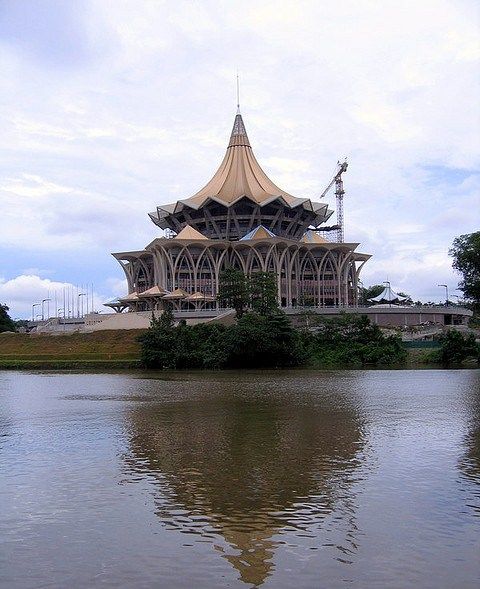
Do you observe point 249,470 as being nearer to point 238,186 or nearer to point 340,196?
point 238,186

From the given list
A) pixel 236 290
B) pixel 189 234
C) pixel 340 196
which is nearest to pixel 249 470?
pixel 236 290

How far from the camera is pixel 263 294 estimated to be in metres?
49.6

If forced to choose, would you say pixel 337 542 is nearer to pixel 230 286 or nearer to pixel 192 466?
pixel 192 466

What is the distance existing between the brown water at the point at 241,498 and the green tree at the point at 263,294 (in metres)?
29.7

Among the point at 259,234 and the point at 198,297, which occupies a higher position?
the point at 259,234

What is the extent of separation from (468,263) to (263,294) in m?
14.3

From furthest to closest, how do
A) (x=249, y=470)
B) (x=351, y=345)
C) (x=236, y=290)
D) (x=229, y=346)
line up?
1. (x=236, y=290)
2. (x=351, y=345)
3. (x=229, y=346)
4. (x=249, y=470)

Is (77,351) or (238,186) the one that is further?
(238,186)

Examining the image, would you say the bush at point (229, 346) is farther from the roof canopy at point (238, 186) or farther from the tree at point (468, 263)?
the roof canopy at point (238, 186)

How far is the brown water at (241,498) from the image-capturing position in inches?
250

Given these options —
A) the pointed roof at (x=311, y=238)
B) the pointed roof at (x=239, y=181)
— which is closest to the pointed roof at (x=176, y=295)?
the pointed roof at (x=239, y=181)

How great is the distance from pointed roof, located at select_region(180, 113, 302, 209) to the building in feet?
0.35

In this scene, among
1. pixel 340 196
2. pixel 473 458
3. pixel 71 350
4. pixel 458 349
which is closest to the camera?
pixel 473 458

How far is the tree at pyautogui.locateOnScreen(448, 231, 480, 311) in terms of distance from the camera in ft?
141
